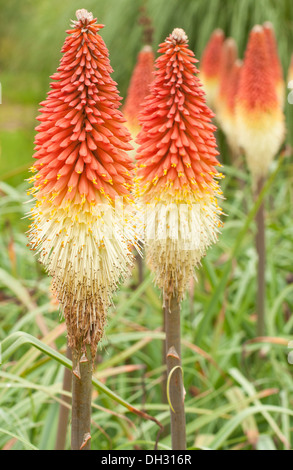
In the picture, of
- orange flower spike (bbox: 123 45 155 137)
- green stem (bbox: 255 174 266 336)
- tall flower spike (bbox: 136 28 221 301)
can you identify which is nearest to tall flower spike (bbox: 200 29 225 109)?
green stem (bbox: 255 174 266 336)

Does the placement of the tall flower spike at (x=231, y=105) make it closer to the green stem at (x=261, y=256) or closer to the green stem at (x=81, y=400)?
the green stem at (x=261, y=256)

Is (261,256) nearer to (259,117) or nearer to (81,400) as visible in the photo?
(259,117)

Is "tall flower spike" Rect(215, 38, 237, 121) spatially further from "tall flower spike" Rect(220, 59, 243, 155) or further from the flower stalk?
the flower stalk

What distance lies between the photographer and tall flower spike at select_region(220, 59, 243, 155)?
5.28 meters

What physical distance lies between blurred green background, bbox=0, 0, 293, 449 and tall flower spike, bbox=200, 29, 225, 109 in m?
0.55

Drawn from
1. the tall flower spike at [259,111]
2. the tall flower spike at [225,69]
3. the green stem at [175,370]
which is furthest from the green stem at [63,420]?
the tall flower spike at [225,69]

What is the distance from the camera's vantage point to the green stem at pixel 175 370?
2.06 m

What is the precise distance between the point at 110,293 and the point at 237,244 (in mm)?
1938

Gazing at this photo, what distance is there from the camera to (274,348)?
428cm

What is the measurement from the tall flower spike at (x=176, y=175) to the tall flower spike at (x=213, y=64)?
4459 mm

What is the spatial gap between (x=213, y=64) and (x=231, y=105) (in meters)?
1.24

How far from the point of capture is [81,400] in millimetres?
1778
